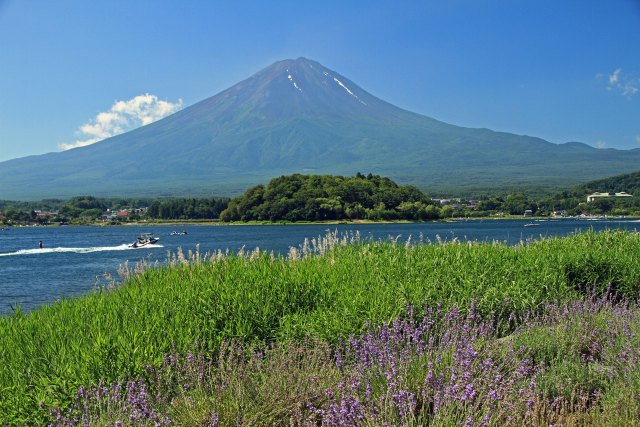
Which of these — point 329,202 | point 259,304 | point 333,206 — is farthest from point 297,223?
point 259,304

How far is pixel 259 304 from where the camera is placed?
740 centimetres

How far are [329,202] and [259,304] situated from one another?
301 ft

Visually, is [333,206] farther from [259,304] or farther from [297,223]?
[259,304]

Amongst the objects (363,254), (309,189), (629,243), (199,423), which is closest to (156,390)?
(199,423)

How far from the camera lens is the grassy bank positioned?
5.75 m

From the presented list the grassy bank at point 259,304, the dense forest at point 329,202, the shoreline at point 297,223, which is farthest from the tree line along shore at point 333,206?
the grassy bank at point 259,304

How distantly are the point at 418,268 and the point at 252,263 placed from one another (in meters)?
2.56

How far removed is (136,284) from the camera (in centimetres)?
977

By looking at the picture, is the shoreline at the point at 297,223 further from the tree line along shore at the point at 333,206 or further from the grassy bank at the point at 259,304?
the grassy bank at the point at 259,304

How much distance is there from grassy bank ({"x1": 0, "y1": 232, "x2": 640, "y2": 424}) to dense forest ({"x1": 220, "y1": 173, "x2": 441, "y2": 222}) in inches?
3415

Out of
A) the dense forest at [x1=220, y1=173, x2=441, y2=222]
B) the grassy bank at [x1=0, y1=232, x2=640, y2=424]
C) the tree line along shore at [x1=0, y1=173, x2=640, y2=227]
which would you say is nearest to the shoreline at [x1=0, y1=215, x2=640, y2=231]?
the tree line along shore at [x1=0, y1=173, x2=640, y2=227]

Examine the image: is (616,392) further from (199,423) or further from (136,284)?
(136,284)

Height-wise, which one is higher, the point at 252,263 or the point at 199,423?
the point at 252,263

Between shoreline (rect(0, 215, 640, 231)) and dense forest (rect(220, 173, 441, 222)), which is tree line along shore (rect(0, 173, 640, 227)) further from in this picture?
shoreline (rect(0, 215, 640, 231))
